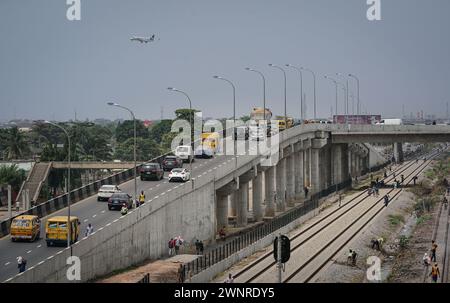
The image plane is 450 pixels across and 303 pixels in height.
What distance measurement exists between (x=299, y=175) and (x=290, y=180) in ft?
11.2

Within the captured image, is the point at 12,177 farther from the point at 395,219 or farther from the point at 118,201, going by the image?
the point at 118,201

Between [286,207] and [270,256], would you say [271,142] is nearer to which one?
[286,207]

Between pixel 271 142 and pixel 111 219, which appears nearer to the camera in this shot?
pixel 111 219

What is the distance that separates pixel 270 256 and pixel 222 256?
5.04 meters

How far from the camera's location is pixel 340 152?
4715 inches

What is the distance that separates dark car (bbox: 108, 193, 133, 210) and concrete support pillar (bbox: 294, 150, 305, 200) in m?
48.7

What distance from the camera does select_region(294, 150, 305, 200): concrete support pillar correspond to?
10175 cm

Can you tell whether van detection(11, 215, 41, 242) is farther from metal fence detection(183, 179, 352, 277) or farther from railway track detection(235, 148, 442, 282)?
railway track detection(235, 148, 442, 282)

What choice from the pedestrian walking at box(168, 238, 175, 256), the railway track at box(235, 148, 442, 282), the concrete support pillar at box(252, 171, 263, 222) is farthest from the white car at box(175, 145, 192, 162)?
the pedestrian walking at box(168, 238, 175, 256)

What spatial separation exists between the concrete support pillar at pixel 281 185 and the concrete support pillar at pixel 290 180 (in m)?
4.25

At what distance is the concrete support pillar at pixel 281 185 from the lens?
305ft
